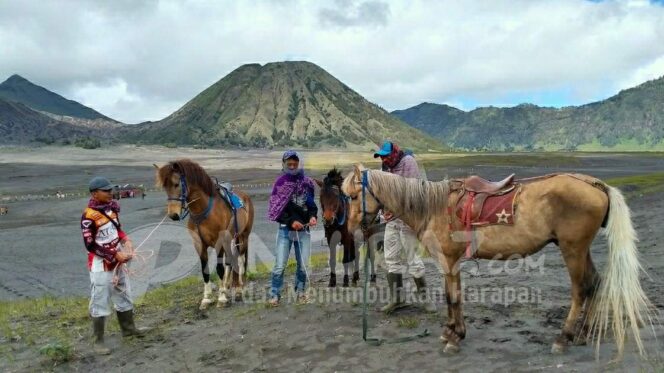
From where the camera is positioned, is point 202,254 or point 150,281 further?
point 150,281

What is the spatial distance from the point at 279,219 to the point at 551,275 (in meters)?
5.66

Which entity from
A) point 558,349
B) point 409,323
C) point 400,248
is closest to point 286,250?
point 400,248

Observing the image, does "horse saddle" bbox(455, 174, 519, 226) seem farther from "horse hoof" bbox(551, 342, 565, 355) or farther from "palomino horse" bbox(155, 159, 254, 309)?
"palomino horse" bbox(155, 159, 254, 309)

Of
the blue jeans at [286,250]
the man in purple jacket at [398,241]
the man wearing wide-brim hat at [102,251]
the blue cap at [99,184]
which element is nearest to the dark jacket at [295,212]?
the blue jeans at [286,250]

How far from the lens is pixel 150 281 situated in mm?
14906

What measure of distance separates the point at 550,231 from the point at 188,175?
5721 millimetres

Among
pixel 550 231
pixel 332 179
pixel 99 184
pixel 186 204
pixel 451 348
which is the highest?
pixel 99 184

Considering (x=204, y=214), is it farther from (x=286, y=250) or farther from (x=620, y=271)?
(x=620, y=271)

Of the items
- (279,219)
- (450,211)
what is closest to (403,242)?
(450,211)

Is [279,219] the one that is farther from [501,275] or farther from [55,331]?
[501,275]

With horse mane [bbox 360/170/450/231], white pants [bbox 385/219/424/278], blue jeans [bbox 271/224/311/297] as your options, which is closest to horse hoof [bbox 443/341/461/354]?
horse mane [bbox 360/170/450/231]

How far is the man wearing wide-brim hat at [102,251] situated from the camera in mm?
6875

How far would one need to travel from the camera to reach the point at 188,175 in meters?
8.37

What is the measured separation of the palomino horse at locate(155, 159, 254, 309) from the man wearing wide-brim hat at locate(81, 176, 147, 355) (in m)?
1.04
